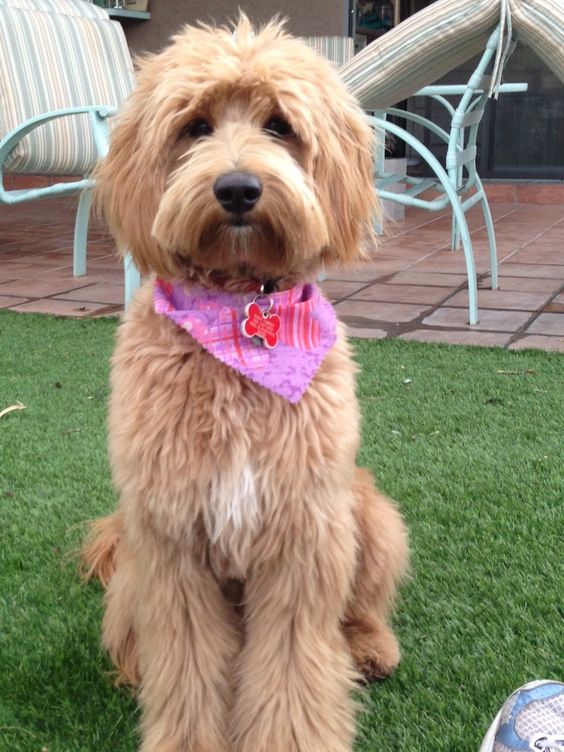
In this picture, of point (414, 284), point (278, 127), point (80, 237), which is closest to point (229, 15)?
point (80, 237)

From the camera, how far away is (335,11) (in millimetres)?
8383

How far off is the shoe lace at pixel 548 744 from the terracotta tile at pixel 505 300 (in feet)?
12.3

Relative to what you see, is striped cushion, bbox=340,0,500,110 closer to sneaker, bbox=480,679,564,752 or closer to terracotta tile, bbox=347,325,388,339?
terracotta tile, bbox=347,325,388,339

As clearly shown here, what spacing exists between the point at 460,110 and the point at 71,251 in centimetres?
340

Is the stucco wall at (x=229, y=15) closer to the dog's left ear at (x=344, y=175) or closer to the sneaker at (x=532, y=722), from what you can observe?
the dog's left ear at (x=344, y=175)

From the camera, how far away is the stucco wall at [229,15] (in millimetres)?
8422

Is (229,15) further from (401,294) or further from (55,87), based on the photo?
(401,294)

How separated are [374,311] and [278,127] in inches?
131

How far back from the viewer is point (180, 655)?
1.77 metres

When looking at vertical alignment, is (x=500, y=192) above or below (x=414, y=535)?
above

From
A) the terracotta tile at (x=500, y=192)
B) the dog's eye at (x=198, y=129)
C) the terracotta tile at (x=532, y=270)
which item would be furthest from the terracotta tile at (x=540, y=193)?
the dog's eye at (x=198, y=129)

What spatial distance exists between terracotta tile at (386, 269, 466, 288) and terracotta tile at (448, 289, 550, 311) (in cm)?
26

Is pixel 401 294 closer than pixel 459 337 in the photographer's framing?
No

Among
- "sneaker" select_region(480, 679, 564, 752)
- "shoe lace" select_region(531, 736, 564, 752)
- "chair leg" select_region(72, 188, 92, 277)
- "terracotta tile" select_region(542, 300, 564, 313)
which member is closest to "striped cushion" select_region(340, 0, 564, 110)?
"terracotta tile" select_region(542, 300, 564, 313)
